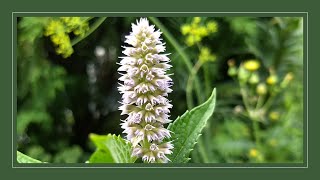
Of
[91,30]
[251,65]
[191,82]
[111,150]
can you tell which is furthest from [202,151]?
[111,150]

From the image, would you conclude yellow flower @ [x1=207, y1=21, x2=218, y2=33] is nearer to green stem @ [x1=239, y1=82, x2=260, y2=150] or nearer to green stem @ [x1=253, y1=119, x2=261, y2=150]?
green stem @ [x1=239, y1=82, x2=260, y2=150]

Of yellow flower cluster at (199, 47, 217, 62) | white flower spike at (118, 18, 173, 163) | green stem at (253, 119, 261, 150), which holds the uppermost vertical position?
yellow flower cluster at (199, 47, 217, 62)

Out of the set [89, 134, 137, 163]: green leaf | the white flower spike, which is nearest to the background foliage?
the white flower spike

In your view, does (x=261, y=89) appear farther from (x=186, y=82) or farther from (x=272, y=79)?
(x=186, y=82)

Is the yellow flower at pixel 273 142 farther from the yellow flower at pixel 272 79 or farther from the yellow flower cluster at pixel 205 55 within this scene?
the yellow flower cluster at pixel 205 55

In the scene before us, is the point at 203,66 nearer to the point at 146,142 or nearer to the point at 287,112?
the point at 287,112

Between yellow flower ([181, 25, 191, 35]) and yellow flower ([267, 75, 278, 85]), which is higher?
yellow flower ([181, 25, 191, 35])

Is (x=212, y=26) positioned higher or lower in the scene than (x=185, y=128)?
higher

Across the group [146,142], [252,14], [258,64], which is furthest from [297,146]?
[146,142]
